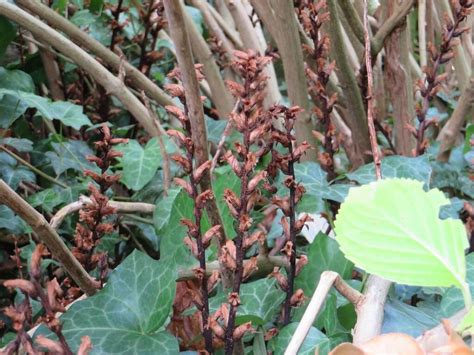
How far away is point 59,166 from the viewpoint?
3.50 ft

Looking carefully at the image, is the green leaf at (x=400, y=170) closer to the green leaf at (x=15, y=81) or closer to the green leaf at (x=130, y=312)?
the green leaf at (x=130, y=312)

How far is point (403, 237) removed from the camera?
0.26 m

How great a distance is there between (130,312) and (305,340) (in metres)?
0.17

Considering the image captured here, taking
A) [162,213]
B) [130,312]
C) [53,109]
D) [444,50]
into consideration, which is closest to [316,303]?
[130,312]

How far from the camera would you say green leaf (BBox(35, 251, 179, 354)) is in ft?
1.76

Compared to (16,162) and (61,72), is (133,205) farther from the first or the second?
(61,72)

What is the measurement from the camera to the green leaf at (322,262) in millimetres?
640

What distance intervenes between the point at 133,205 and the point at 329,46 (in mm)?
387

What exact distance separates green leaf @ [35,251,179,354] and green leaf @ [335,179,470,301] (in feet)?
0.98

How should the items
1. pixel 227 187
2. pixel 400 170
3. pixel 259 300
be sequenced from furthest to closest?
pixel 400 170 → pixel 227 187 → pixel 259 300

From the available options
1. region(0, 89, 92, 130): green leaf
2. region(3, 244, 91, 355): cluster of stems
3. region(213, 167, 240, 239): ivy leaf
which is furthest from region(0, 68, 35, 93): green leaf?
region(3, 244, 91, 355): cluster of stems

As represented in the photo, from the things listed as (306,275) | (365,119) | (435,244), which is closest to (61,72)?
(365,119)

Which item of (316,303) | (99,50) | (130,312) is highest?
(99,50)

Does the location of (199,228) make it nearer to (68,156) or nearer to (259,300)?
(259,300)
